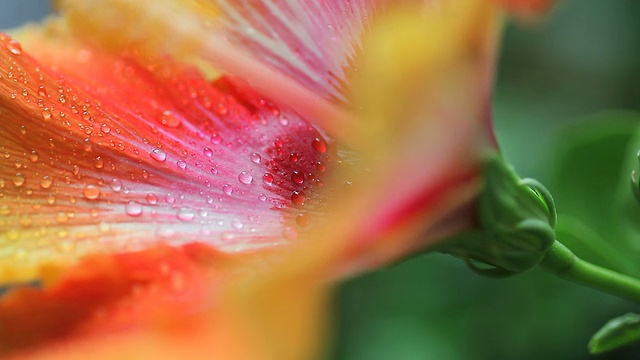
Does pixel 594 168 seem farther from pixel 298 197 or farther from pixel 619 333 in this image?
pixel 298 197

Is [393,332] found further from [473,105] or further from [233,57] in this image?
[473,105]

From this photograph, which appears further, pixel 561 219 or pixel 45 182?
pixel 561 219

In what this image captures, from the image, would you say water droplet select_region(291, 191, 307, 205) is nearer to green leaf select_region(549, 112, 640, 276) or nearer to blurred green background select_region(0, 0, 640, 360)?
blurred green background select_region(0, 0, 640, 360)

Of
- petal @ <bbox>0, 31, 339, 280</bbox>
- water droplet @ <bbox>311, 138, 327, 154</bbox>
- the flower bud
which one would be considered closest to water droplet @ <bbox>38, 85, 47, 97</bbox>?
petal @ <bbox>0, 31, 339, 280</bbox>

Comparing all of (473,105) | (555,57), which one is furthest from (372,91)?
(555,57)

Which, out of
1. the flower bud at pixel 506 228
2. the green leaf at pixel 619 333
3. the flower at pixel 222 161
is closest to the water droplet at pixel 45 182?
the flower at pixel 222 161

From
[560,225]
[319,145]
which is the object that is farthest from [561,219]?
[319,145]
